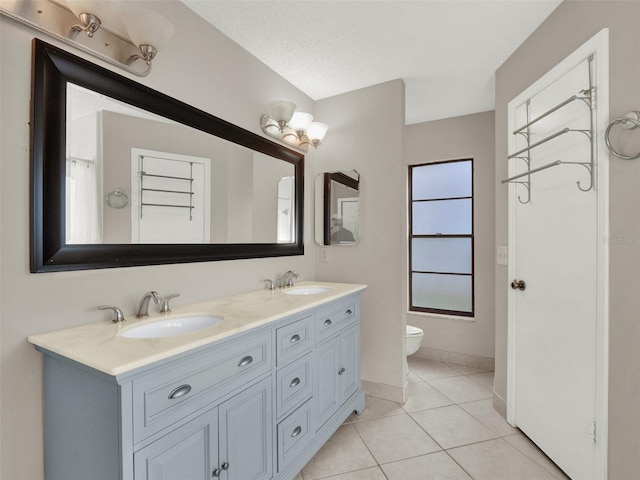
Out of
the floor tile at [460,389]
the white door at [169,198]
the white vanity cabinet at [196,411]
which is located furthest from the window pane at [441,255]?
the white door at [169,198]

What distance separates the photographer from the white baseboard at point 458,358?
2.95 metres

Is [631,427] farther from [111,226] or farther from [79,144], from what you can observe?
[79,144]

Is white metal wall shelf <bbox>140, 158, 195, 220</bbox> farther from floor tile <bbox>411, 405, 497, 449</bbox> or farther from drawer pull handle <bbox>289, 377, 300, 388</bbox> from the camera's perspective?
floor tile <bbox>411, 405, 497, 449</bbox>

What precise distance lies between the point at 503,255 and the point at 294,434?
176 centimetres

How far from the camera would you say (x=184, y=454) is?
3.25ft

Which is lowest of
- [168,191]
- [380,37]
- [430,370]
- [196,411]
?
[430,370]

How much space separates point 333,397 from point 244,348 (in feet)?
3.04

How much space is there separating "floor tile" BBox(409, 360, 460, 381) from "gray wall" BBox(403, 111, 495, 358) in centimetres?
18

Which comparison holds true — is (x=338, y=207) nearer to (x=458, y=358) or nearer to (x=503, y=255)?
(x=503, y=255)

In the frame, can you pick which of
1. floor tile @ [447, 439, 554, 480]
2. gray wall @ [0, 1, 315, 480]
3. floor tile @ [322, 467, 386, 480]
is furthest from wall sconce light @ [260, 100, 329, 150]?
floor tile @ [447, 439, 554, 480]

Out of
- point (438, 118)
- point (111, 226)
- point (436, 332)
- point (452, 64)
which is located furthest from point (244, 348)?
point (438, 118)

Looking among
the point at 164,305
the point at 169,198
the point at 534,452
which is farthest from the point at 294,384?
Answer: the point at 534,452

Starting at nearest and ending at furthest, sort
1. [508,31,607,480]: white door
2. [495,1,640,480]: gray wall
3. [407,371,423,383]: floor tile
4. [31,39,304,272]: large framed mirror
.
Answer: [31,39,304,272]: large framed mirror < [495,1,640,480]: gray wall < [508,31,607,480]: white door < [407,371,423,383]: floor tile

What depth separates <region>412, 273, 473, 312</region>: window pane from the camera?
10.4 feet
